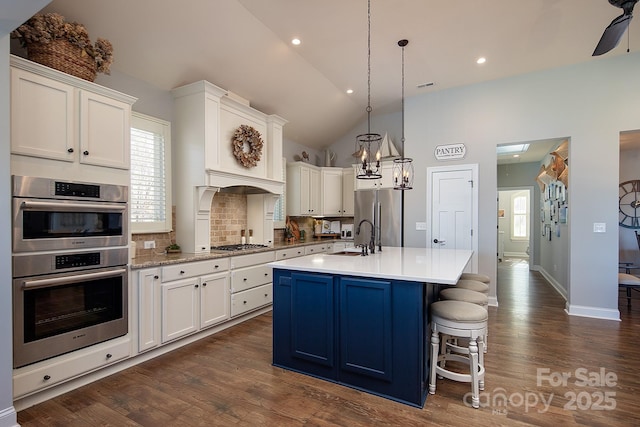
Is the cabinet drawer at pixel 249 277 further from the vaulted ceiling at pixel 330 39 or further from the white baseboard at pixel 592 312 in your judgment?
the white baseboard at pixel 592 312

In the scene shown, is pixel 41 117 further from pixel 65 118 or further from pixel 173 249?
pixel 173 249

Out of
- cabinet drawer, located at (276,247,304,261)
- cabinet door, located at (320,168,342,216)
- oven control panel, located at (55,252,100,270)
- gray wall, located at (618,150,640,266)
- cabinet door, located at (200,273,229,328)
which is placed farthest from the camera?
cabinet door, located at (320,168,342,216)

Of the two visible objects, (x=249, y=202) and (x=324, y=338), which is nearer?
(x=324, y=338)

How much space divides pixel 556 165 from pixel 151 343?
6.42 metres

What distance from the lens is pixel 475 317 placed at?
220 cm

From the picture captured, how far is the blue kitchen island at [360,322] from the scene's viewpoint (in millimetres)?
2197

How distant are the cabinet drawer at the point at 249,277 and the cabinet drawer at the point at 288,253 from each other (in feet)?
1.04

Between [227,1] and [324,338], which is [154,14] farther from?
[324,338]

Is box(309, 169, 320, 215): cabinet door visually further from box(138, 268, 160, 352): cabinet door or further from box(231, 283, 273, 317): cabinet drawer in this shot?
box(138, 268, 160, 352): cabinet door

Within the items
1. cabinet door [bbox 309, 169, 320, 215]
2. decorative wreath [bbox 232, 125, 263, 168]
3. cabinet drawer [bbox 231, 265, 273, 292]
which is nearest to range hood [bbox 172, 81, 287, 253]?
decorative wreath [bbox 232, 125, 263, 168]

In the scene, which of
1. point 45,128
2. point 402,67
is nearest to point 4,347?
point 45,128

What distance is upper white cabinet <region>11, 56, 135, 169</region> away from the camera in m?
2.13

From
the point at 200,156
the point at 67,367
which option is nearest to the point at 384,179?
the point at 200,156

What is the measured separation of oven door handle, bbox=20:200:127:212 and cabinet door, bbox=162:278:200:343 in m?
0.85
